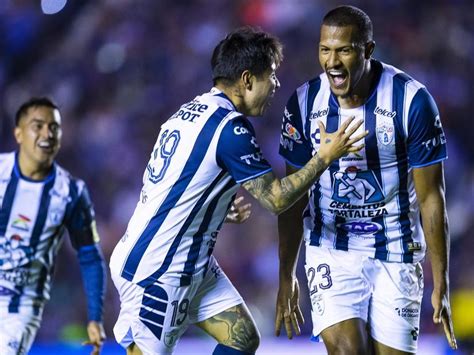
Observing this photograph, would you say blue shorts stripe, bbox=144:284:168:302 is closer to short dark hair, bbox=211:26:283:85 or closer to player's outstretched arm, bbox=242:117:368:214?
player's outstretched arm, bbox=242:117:368:214

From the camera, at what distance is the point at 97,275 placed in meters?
5.13

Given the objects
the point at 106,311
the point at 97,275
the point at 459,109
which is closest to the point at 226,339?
the point at 97,275

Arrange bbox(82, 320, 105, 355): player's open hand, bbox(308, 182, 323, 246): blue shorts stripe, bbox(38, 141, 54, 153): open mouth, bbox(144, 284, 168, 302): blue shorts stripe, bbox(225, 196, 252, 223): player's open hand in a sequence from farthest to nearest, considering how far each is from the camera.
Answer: bbox(38, 141, 54, 153): open mouth
bbox(82, 320, 105, 355): player's open hand
bbox(225, 196, 252, 223): player's open hand
bbox(308, 182, 323, 246): blue shorts stripe
bbox(144, 284, 168, 302): blue shorts stripe

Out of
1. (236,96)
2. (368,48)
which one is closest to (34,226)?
(236,96)

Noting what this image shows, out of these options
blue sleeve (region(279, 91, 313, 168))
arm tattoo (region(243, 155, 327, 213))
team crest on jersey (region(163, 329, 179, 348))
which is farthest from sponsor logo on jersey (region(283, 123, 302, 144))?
team crest on jersey (region(163, 329, 179, 348))

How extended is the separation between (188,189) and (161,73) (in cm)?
521

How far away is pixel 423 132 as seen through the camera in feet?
13.1

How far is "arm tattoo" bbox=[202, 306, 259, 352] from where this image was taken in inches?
155

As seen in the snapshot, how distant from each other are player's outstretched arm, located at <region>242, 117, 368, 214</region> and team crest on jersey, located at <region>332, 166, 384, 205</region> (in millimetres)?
477

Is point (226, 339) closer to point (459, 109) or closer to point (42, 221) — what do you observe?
point (42, 221)

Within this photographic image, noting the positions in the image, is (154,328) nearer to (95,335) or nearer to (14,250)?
(95,335)

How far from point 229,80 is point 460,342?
3.76 metres

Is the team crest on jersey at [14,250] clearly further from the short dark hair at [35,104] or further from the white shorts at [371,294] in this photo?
the white shorts at [371,294]

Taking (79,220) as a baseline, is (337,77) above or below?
above
